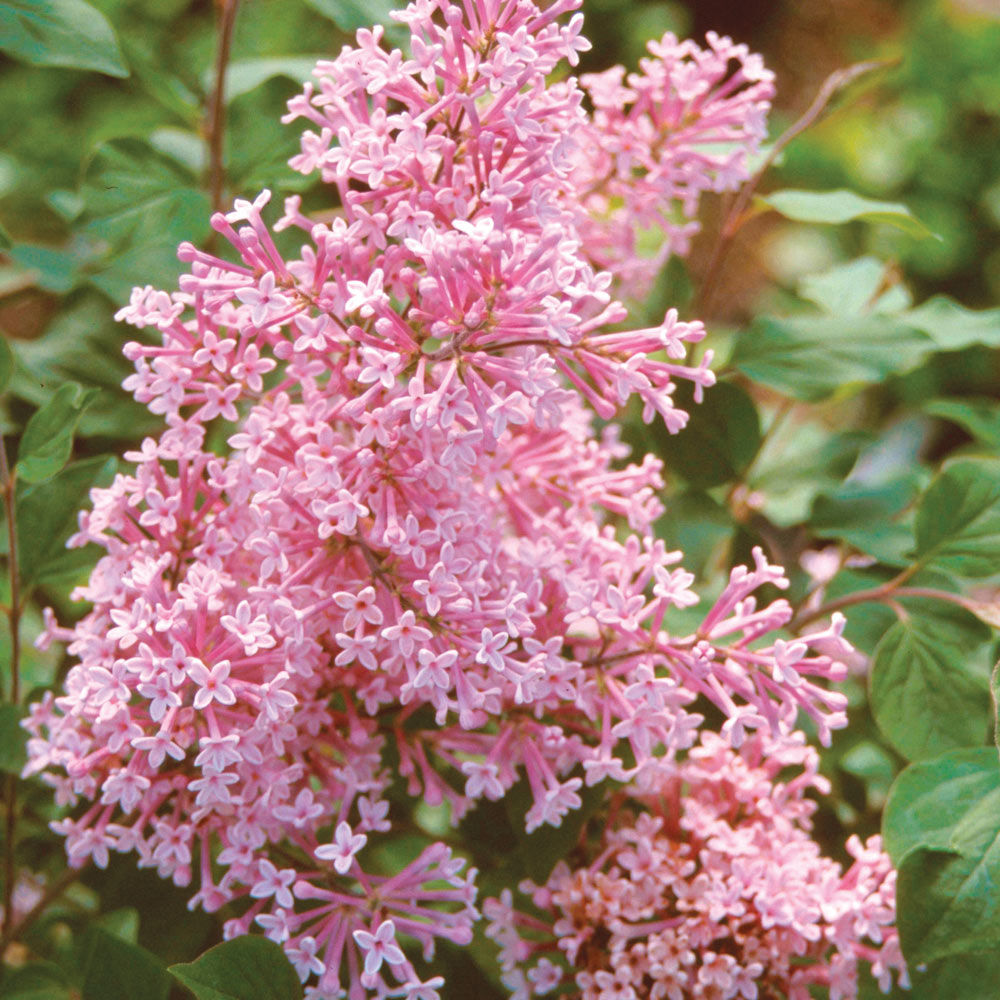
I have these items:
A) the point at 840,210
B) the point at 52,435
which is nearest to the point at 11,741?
the point at 52,435

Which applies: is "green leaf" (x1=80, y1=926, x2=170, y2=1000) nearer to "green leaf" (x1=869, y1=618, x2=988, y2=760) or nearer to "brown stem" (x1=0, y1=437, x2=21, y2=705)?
"brown stem" (x1=0, y1=437, x2=21, y2=705)

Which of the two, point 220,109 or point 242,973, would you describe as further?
point 220,109

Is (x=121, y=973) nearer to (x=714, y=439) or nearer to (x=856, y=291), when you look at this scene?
(x=714, y=439)

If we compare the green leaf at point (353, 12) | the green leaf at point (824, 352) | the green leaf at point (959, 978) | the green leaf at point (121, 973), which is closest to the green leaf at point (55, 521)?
the green leaf at point (121, 973)

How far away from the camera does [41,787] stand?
735mm

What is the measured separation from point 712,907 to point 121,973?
339 mm

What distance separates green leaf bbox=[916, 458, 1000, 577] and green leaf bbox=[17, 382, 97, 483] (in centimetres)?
53

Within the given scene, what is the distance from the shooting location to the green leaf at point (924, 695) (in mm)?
663

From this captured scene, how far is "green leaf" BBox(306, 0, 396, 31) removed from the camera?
741 mm

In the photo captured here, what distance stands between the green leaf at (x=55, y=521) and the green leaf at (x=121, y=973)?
0.75 ft

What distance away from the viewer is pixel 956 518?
715 mm

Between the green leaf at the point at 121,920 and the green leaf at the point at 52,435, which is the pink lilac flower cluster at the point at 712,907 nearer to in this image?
the green leaf at the point at 121,920

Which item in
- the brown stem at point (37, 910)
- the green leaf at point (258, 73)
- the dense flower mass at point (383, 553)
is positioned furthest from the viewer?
the green leaf at point (258, 73)

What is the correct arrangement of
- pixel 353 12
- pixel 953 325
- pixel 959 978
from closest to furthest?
pixel 959 978 → pixel 353 12 → pixel 953 325
